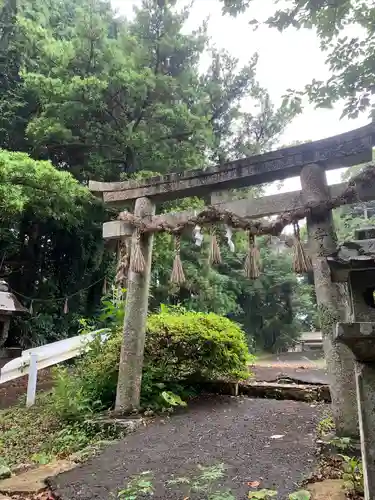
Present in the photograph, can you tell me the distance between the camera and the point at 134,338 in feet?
17.4

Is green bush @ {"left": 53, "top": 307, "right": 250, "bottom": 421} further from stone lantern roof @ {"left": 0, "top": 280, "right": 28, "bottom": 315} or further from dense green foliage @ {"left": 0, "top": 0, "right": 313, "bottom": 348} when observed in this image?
dense green foliage @ {"left": 0, "top": 0, "right": 313, "bottom": 348}

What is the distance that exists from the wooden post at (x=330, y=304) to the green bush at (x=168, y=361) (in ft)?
7.30

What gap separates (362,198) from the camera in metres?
3.91

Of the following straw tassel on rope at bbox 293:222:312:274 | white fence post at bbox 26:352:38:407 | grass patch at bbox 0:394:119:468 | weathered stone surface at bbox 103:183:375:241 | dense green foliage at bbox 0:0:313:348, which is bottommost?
grass patch at bbox 0:394:119:468

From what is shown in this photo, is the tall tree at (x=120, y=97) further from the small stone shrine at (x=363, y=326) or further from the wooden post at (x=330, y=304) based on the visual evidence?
the small stone shrine at (x=363, y=326)

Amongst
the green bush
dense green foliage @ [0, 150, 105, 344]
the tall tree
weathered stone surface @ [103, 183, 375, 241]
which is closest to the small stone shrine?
weathered stone surface @ [103, 183, 375, 241]

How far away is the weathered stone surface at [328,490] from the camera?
271 cm

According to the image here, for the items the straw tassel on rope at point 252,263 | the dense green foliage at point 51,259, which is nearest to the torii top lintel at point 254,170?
the straw tassel on rope at point 252,263

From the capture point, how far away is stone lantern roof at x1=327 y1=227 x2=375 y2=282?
2.26m

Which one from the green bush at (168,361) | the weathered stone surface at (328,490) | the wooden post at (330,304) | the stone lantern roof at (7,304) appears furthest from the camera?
the stone lantern roof at (7,304)

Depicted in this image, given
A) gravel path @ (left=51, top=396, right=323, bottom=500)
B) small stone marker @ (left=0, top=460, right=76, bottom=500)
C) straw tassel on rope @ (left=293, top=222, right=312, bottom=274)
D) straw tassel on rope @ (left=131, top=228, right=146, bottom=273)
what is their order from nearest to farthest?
gravel path @ (left=51, top=396, right=323, bottom=500) < small stone marker @ (left=0, top=460, right=76, bottom=500) < straw tassel on rope @ (left=293, top=222, right=312, bottom=274) < straw tassel on rope @ (left=131, top=228, right=146, bottom=273)

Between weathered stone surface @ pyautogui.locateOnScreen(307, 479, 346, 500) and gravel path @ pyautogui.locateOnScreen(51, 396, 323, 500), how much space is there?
0.50 feet

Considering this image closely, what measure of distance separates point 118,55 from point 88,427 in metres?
11.2

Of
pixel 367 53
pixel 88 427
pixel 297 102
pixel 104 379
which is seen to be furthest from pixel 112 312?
pixel 367 53
